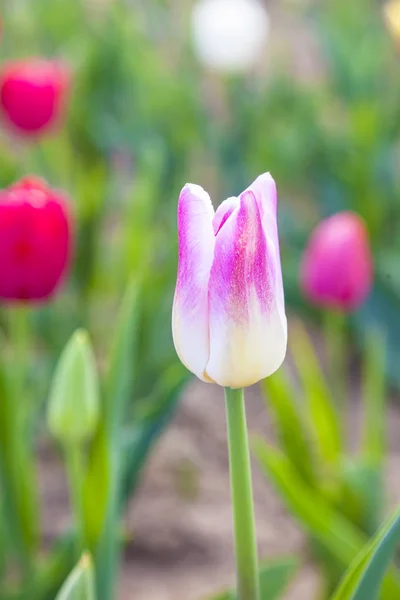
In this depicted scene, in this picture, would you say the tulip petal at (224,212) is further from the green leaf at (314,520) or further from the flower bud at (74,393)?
the green leaf at (314,520)

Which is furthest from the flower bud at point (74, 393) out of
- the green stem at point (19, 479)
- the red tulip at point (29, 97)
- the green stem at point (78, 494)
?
the red tulip at point (29, 97)

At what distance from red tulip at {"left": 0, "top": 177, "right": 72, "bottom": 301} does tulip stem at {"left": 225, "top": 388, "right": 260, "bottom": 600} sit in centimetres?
33

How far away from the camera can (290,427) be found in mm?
835

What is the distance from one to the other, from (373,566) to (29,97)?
32.1 inches

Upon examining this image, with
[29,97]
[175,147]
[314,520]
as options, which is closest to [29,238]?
[314,520]

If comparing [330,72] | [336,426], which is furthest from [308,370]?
[330,72]

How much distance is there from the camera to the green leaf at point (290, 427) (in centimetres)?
81

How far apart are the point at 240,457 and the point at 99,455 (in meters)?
0.26

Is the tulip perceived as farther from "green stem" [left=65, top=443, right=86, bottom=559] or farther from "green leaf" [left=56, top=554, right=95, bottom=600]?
"green leaf" [left=56, top=554, right=95, bottom=600]

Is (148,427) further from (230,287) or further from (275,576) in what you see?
(230,287)

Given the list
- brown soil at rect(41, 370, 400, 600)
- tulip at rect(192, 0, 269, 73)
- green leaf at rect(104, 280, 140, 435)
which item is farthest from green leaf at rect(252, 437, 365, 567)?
tulip at rect(192, 0, 269, 73)

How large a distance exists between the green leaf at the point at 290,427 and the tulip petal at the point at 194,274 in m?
0.41

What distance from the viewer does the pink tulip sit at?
39 centimetres

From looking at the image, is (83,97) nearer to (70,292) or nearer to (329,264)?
(70,292)
